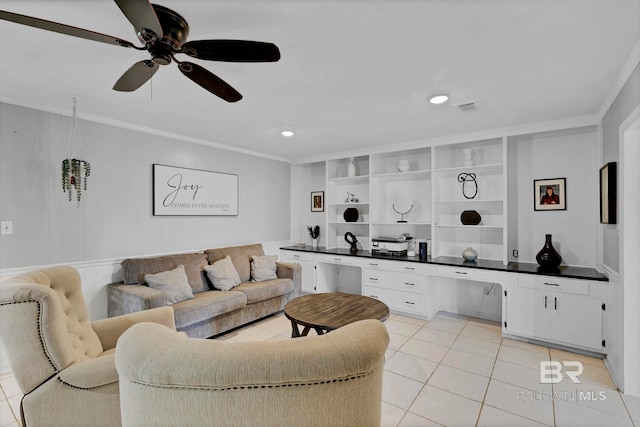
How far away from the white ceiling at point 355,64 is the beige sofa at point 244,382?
150 centimetres

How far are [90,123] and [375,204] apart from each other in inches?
141

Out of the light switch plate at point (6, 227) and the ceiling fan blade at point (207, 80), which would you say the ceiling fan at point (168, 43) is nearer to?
the ceiling fan blade at point (207, 80)

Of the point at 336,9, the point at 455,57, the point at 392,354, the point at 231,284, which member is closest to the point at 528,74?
the point at 455,57

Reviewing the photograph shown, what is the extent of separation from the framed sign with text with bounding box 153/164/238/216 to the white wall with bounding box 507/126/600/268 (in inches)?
145

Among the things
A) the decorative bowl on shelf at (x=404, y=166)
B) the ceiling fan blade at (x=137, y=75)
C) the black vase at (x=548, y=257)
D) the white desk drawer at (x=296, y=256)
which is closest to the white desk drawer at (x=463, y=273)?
the black vase at (x=548, y=257)

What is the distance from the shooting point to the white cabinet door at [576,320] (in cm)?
284

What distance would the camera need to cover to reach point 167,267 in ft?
11.1

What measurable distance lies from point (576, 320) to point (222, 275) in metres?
3.65

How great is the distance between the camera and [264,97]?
2.63 metres

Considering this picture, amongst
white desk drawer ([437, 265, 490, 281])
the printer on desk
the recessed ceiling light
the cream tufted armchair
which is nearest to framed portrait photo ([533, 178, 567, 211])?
white desk drawer ([437, 265, 490, 281])

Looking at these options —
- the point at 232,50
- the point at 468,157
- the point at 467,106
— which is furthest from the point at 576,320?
the point at 232,50

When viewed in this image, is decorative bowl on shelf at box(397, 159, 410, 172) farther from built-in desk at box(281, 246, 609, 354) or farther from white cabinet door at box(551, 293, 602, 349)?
white cabinet door at box(551, 293, 602, 349)

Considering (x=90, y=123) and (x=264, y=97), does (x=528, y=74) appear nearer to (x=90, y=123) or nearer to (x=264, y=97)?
(x=264, y=97)

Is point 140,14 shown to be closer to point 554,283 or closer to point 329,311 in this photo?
point 329,311
